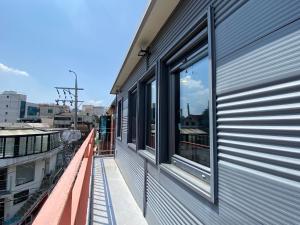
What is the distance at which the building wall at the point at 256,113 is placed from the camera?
1.13 m

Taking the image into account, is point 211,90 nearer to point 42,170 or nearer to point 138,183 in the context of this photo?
point 138,183

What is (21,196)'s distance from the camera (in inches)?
744

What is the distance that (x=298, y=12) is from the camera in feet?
3.63

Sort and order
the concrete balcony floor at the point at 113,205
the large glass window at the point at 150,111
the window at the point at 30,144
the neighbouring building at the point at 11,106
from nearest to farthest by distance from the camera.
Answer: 1. the concrete balcony floor at the point at 113,205
2. the large glass window at the point at 150,111
3. the window at the point at 30,144
4. the neighbouring building at the point at 11,106

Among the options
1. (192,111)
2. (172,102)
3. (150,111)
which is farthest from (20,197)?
(192,111)

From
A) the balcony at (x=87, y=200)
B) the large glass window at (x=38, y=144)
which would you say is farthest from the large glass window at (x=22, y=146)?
the balcony at (x=87, y=200)

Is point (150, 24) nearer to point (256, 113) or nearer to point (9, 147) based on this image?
point (256, 113)

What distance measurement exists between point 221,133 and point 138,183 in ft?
A: 10.7

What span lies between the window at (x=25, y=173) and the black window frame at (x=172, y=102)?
1932 cm

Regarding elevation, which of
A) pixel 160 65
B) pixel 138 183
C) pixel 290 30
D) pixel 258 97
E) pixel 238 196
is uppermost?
pixel 160 65

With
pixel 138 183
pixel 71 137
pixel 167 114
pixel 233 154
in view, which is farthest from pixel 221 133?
pixel 71 137

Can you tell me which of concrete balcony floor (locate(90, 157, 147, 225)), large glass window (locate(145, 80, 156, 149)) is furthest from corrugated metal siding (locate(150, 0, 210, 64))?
concrete balcony floor (locate(90, 157, 147, 225))

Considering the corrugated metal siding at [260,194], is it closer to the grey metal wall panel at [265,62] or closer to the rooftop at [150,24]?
the grey metal wall panel at [265,62]

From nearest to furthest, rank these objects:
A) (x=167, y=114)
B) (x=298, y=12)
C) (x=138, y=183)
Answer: (x=298, y=12) → (x=167, y=114) → (x=138, y=183)
